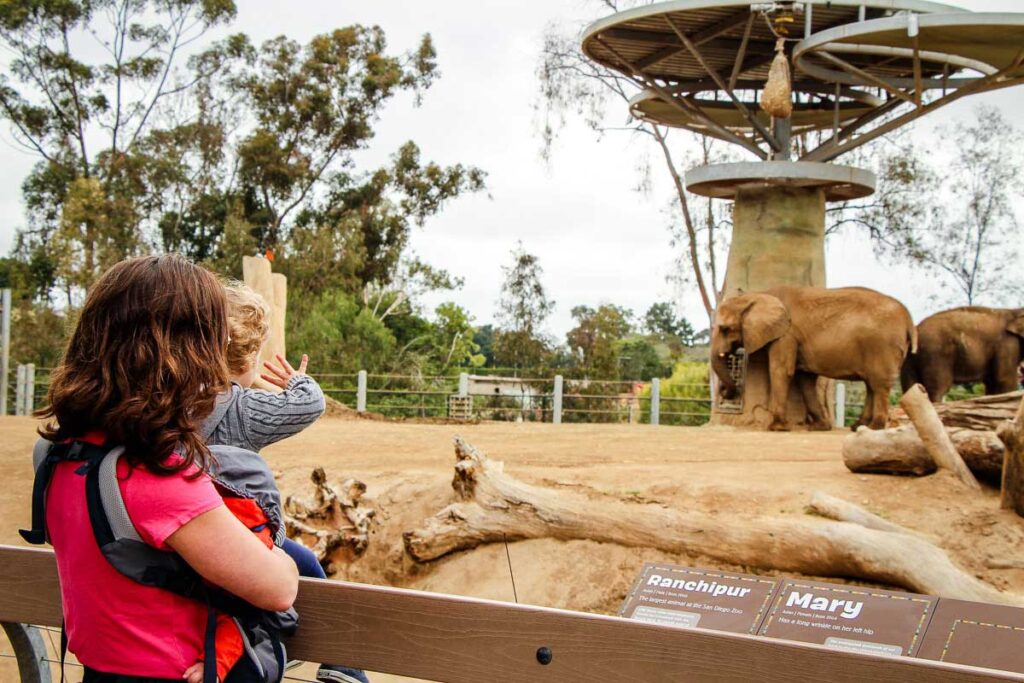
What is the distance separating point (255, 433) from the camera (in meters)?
2.56

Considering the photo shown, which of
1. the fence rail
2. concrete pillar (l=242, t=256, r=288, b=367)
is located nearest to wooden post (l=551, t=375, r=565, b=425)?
the fence rail

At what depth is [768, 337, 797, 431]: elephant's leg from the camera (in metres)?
13.9

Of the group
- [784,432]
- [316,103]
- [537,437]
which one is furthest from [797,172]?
[316,103]

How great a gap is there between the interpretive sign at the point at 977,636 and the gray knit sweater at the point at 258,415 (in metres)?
2.33

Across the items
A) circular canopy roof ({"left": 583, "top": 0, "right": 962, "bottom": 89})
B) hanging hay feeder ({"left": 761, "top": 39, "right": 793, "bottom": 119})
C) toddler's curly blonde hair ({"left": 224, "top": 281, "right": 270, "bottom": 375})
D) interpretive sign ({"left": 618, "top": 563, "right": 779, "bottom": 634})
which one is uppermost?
circular canopy roof ({"left": 583, "top": 0, "right": 962, "bottom": 89})

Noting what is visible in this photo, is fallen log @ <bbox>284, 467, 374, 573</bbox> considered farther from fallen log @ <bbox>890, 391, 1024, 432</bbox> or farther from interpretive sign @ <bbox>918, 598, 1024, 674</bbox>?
interpretive sign @ <bbox>918, 598, 1024, 674</bbox>

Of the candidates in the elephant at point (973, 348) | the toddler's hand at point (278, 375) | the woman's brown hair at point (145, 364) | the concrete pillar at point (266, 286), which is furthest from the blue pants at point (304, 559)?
the elephant at point (973, 348)

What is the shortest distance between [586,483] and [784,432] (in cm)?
584

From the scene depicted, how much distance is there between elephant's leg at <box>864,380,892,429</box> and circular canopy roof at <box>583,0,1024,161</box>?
3.78m

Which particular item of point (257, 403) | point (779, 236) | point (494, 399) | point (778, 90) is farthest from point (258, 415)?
point (494, 399)

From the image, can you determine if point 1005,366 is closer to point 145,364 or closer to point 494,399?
point 494,399

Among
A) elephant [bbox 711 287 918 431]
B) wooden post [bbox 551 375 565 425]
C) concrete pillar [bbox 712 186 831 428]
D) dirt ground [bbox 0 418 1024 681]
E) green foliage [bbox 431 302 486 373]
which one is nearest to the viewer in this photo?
dirt ground [bbox 0 418 1024 681]

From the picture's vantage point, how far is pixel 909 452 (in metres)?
8.18

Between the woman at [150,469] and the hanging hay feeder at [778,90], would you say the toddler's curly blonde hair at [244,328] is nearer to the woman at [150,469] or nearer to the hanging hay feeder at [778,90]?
the woman at [150,469]
